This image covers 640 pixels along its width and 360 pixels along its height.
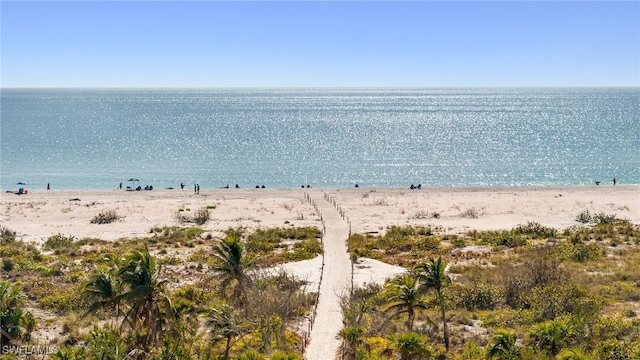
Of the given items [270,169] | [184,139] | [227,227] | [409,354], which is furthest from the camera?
[184,139]

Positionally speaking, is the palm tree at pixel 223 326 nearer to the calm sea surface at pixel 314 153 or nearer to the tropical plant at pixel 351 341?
the tropical plant at pixel 351 341

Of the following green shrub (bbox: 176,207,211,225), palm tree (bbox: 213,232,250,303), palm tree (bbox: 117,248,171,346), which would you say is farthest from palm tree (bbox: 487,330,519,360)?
green shrub (bbox: 176,207,211,225)

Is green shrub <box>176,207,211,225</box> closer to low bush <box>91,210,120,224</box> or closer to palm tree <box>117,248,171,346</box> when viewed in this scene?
low bush <box>91,210,120,224</box>

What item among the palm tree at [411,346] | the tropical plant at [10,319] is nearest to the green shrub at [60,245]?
the tropical plant at [10,319]

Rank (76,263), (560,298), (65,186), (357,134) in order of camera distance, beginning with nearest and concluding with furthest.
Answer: (560,298) < (76,263) < (65,186) < (357,134)

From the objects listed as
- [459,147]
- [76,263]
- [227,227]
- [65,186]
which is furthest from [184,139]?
[76,263]

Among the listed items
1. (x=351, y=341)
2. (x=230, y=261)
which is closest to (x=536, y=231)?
(x=351, y=341)

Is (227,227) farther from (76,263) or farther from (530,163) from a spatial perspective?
(530,163)
